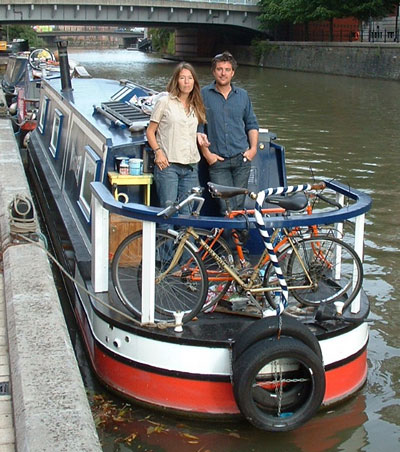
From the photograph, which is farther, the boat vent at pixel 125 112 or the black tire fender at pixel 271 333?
the boat vent at pixel 125 112

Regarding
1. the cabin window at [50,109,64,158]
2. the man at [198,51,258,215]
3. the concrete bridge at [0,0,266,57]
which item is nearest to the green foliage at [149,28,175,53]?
the concrete bridge at [0,0,266,57]

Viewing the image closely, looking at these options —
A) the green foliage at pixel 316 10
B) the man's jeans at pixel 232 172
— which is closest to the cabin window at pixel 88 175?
the man's jeans at pixel 232 172

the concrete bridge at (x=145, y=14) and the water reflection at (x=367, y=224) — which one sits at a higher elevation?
the concrete bridge at (x=145, y=14)

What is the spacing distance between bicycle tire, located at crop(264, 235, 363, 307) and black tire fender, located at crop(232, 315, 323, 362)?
505 millimetres

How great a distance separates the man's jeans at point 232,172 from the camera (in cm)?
702

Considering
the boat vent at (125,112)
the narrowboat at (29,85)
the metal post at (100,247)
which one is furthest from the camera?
the narrowboat at (29,85)

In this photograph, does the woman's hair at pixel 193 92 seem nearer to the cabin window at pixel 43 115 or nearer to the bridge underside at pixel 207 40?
the cabin window at pixel 43 115

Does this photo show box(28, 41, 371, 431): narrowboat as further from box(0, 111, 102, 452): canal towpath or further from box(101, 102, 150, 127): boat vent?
box(101, 102, 150, 127): boat vent

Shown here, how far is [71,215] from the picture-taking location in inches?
353

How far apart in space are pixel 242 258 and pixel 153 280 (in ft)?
2.70

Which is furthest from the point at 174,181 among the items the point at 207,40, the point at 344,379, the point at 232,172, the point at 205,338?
the point at 207,40

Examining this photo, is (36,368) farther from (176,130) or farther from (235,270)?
(176,130)

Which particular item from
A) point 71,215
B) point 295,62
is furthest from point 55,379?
point 295,62

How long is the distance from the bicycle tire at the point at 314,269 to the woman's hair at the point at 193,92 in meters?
1.35
